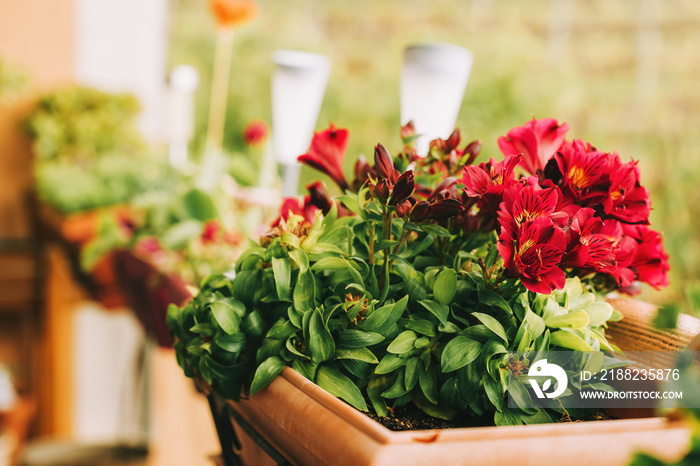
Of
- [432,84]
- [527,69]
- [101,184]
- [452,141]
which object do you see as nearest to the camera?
[452,141]

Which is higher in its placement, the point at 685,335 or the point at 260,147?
the point at 685,335

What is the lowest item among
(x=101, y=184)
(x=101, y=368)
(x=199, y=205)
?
(x=101, y=368)

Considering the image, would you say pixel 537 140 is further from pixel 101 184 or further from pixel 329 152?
pixel 101 184

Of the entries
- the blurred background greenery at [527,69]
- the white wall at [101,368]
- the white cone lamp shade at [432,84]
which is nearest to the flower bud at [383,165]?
the white cone lamp shade at [432,84]

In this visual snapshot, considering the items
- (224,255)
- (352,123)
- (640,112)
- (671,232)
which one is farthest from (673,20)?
(224,255)

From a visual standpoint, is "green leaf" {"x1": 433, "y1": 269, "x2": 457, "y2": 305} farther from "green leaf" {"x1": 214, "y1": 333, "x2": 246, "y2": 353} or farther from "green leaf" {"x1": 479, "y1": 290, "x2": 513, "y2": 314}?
"green leaf" {"x1": 214, "y1": 333, "x2": 246, "y2": 353}

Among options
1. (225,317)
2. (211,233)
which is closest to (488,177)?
(225,317)

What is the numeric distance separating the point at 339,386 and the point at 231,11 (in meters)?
1.43

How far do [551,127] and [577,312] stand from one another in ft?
0.45

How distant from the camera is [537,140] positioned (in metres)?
0.42

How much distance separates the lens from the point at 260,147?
1.58 metres

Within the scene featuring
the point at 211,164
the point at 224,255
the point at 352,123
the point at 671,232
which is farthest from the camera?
the point at 352,123

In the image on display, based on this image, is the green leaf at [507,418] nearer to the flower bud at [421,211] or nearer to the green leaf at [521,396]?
the green leaf at [521,396]

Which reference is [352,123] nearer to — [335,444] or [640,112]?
[640,112]
